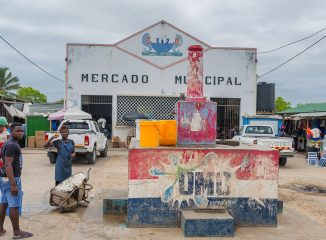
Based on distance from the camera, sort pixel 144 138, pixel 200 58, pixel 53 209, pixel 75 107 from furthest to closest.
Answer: pixel 75 107
pixel 53 209
pixel 200 58
pixel 144 138

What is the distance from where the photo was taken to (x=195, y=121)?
292 inches

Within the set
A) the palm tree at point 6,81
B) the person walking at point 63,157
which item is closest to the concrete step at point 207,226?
the person walking at point 63,157

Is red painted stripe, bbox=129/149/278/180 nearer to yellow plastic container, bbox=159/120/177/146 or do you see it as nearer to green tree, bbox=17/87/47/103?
yellow plastic container, bbox=159/120/177/146

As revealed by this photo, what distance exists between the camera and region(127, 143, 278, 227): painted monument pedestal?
22.0 feet

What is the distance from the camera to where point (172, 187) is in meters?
6.76

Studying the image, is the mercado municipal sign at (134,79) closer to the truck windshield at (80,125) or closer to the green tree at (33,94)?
the truck windshield at (80,125)

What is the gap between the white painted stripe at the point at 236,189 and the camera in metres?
6.71

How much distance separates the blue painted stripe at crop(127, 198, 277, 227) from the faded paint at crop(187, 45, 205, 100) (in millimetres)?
1907

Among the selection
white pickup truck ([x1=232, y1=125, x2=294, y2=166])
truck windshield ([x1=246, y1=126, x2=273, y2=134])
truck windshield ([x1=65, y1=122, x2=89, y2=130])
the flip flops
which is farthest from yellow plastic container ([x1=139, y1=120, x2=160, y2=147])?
truck windshield ([x1=246, y1=126, x2=273, y2=134])

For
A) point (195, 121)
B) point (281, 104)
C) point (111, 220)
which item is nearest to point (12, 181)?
point (111, 220)

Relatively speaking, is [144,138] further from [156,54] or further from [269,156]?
[156,54]

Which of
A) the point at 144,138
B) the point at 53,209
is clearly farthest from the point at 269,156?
the point at 53,209

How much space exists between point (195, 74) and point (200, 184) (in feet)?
6.60

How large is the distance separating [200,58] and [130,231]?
325 centimetres
